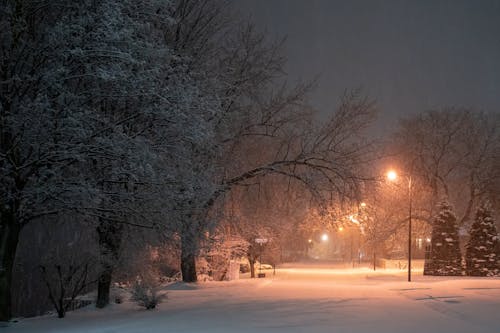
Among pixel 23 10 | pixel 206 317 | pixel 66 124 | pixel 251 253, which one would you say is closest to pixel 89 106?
pixel 66 124

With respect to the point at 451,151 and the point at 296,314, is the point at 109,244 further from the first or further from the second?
the point at 451,151

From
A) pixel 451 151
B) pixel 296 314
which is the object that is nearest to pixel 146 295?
pixel 296 314

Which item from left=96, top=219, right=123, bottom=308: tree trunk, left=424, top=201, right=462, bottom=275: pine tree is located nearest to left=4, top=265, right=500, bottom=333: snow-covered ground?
left=96, top=219, right=123, bottom=308: tree trunk

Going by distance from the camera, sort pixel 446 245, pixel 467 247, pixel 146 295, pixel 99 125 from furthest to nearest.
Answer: pixel 446 245, pixel 467 247, pixel 146 295, pixel 99 125

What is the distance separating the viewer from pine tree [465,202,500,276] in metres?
32.8

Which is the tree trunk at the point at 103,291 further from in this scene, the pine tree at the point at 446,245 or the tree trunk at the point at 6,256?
the pine tree at the point at 446,245

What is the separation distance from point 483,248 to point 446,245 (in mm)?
2295

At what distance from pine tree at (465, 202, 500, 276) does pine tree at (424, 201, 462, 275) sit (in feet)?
3.06

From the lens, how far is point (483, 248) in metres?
33.0

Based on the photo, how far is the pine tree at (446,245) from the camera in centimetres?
3444

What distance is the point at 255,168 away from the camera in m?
23.9

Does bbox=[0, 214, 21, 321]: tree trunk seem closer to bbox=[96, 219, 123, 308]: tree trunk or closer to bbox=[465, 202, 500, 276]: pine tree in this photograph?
bbox=[96, 219, 123, 308]: tree trunk

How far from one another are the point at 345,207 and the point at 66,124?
1272cm

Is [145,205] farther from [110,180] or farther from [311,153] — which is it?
[311,153]
